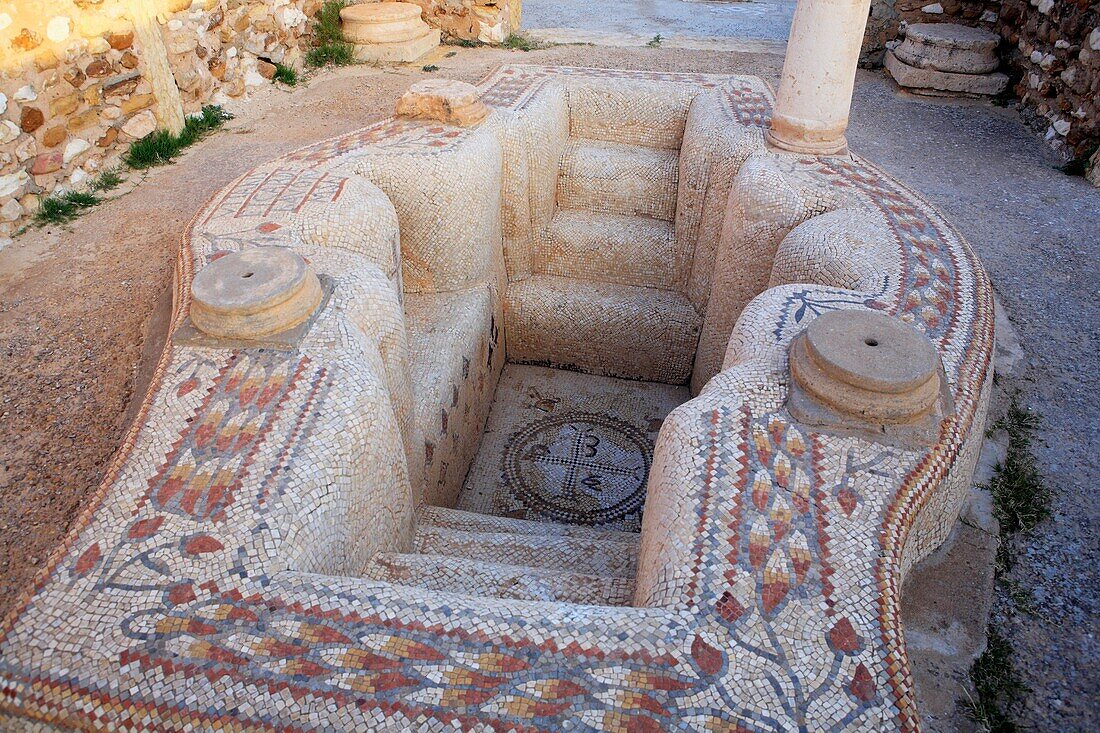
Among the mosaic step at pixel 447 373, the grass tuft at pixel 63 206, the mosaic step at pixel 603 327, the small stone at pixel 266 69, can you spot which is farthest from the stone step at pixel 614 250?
the small stone at pixel 266 69

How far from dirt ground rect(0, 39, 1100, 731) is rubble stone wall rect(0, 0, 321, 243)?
1.13 ft

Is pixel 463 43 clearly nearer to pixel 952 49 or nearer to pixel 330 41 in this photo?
pixel 330 41

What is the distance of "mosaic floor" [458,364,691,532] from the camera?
459cm

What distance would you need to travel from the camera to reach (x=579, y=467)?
488cm

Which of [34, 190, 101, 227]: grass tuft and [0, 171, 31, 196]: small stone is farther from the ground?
[0, 171, 31, 196]: small stone

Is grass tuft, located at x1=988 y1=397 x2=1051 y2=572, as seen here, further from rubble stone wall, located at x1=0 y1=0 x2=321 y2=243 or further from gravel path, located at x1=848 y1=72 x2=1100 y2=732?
rubble stone wall, located at x1=0 y1=0 x2=321 y2=243

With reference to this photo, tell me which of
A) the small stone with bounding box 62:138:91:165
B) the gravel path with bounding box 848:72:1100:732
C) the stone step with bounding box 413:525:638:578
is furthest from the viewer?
the small stone with bounding box 62:138:91:165

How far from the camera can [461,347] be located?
14.6 feet

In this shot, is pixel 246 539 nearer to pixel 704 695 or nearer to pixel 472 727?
pixel 472 727

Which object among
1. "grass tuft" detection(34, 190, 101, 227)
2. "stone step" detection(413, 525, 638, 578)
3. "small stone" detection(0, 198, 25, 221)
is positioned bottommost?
"stone step" detection(413, 525, 638, 578)

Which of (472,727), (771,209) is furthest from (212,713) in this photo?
(771,209)

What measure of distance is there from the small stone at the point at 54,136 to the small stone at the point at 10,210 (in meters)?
0.48

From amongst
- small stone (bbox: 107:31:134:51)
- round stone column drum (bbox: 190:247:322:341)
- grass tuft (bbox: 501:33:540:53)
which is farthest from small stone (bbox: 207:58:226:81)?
round stone column drum (bbox: 190:247:322:341)

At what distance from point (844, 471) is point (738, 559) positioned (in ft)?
1.85
